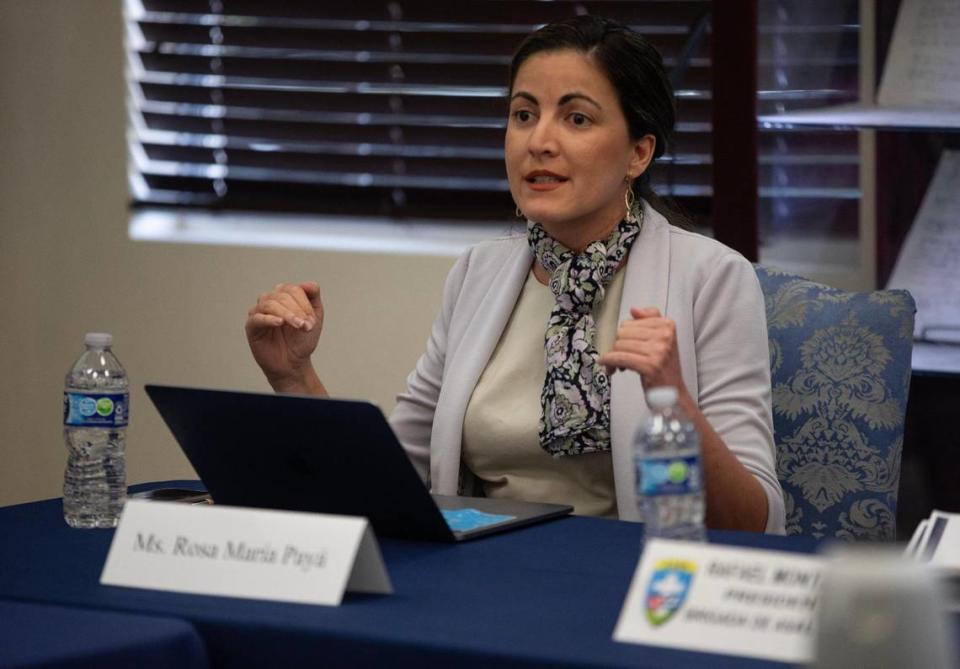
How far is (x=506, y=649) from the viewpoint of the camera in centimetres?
109

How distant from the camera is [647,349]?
1585 millimetres

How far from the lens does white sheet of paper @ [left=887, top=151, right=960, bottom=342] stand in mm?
2670

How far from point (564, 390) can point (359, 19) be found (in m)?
1.83

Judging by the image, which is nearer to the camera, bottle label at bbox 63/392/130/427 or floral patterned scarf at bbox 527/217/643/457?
bottle label at bbox 63/392/130/427

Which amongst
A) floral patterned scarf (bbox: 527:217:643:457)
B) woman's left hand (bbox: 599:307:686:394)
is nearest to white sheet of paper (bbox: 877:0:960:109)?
floral patterned scarf (bbox: 527:217:643:457)

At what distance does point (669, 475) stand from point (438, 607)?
0.86 ft

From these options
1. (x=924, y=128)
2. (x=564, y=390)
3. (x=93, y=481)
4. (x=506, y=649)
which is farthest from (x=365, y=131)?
(x=506, y=649)

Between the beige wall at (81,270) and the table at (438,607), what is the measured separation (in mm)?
1965

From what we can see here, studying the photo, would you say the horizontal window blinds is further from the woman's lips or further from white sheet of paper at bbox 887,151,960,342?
the woman's lips

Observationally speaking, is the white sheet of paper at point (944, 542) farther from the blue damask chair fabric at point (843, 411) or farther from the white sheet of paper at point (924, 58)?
the white sheet of paper at point (924, 58)

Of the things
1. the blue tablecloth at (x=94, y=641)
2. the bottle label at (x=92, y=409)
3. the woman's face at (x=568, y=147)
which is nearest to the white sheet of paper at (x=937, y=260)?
the woman's face at (x=568, y=147)

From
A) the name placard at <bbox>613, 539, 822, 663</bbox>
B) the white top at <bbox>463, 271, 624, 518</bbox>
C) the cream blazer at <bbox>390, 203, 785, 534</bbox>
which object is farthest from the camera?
the white top at <bbox>463, 271, 624, 518</bbox>

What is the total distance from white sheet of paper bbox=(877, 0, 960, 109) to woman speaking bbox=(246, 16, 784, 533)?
69 centimetres

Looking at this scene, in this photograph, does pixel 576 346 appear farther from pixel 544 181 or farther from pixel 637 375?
pixel 544 181
